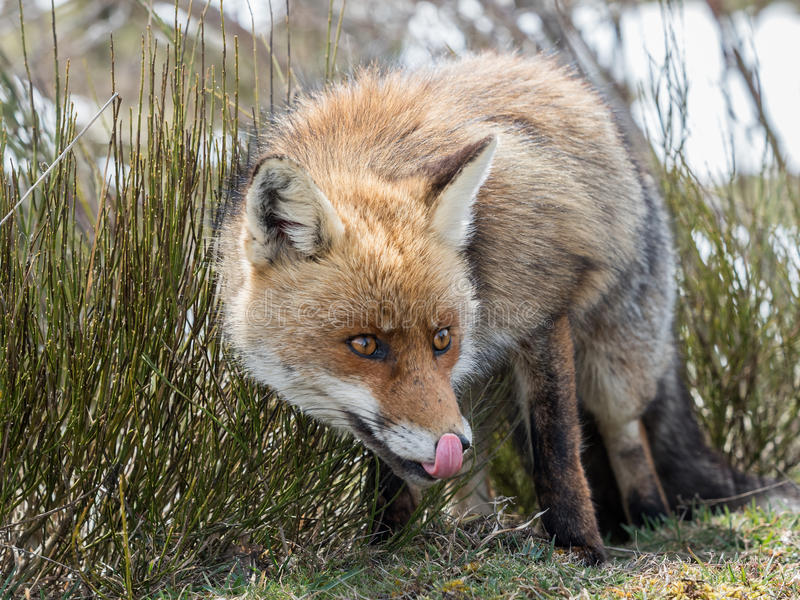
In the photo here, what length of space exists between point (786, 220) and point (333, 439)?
4131 millimetres

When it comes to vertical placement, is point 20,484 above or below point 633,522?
above

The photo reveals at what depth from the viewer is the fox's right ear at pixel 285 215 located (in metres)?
2.98

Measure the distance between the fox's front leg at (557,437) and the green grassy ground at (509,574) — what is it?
0.60 ft

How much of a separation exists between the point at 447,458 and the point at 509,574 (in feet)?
2.73

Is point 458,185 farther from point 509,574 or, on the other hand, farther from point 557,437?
point 509,574

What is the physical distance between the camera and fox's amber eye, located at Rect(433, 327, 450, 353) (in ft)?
10.5

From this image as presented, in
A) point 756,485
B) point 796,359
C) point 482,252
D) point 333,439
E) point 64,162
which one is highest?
point 64,162

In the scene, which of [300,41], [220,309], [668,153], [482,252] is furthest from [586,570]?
[300,41]

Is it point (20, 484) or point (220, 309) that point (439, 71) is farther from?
point (20, 484)

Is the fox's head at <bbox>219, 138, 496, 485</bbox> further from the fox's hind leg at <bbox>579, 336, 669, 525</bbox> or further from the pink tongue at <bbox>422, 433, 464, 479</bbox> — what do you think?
the fox's hind leg at <bbox>579, 336, 669, 525</bbox>

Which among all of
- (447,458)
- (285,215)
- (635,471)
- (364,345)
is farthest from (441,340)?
(635,471)

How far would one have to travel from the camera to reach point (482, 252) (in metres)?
3.65

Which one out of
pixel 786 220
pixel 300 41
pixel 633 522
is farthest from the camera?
pixel 300 41

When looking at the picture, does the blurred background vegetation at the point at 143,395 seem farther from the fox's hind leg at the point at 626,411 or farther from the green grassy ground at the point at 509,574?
the fox's hind leg at the point at 626,411
